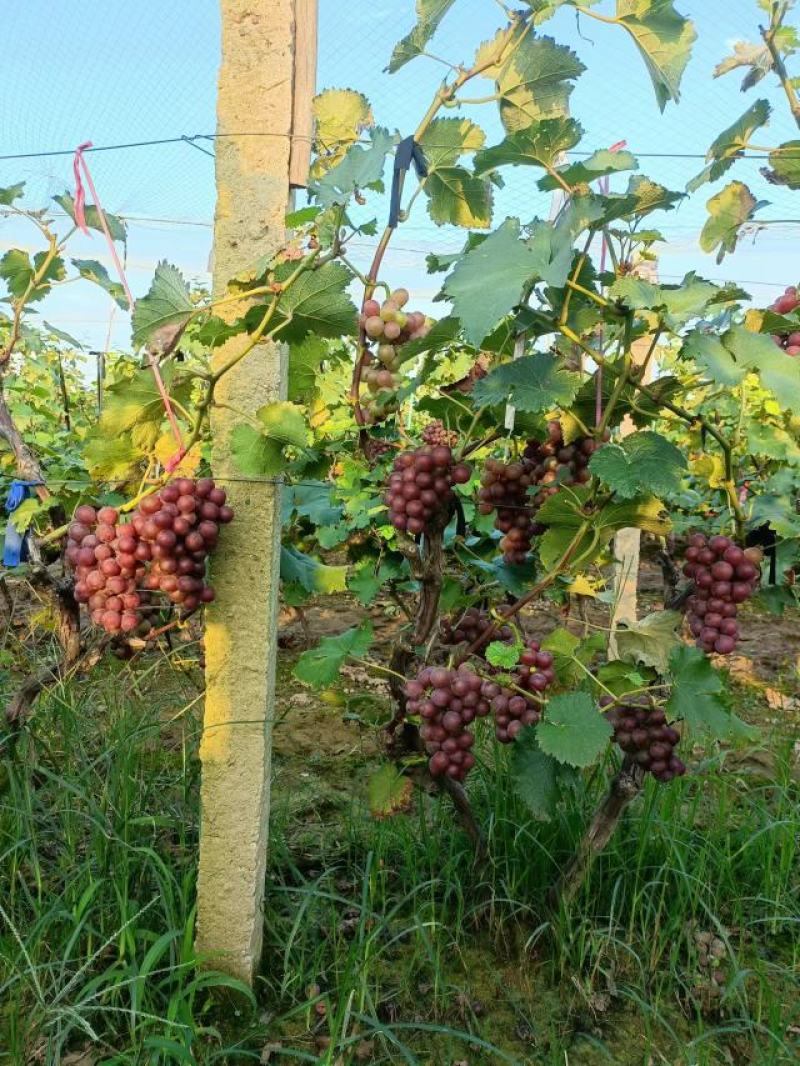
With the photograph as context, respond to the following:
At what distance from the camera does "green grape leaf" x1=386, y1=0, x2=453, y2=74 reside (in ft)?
4.42

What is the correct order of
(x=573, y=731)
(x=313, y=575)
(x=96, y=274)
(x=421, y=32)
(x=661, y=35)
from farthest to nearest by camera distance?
(x=96, y=274) → (x=313, y=575) → (x=573, y=731) → (x=421, y=32) → (x=661, y=35)

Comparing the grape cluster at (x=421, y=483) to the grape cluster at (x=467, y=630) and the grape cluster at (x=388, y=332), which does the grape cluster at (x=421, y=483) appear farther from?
the grape cluster at (x=467, y=630)

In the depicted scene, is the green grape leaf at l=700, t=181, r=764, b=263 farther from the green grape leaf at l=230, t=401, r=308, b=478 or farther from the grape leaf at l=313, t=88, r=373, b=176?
the green grape leaf at l=230, t=401, r=308, b=478

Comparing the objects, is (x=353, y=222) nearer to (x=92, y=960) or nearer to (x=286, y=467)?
(x=286, y=467)

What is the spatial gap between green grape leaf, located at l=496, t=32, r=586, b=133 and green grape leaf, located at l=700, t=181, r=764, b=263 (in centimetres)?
38

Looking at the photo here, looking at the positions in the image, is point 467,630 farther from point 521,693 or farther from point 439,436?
point 439,436

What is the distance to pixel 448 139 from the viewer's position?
1455 millimetres

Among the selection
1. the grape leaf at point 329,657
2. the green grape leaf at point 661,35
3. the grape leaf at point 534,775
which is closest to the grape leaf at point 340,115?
the green grape leaf at point 661,35

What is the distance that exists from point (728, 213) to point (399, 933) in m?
1.46

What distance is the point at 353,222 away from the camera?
1.37 metres

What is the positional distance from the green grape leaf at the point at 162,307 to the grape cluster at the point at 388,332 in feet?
0.99

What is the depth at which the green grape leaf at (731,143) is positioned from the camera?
1.40 meters

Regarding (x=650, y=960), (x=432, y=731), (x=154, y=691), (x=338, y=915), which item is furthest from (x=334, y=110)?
(x=154, y=691)

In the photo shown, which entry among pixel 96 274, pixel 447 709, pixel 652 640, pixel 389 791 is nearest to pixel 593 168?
pixel 652 640
